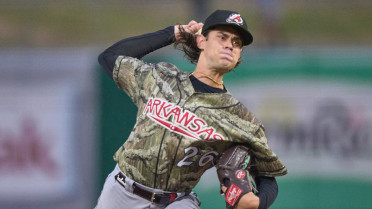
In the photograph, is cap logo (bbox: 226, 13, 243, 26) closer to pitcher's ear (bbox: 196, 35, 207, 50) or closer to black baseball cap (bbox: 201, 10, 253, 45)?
black baseball cap (bbox: 201, 10, 253, 45)

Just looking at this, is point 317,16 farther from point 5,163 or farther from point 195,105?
point 195,105

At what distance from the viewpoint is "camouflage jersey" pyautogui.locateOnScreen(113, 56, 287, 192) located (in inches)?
144

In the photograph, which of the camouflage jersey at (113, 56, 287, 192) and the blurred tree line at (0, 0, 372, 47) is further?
the blurred tree line at (0, 0, 372, 47)

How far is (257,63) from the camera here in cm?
682

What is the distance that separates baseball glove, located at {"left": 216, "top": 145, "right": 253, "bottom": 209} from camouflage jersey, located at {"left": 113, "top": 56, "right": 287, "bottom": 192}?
8cm

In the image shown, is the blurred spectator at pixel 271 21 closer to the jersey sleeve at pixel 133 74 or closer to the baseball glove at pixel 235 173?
the jersey sleeve at pixel 133 74

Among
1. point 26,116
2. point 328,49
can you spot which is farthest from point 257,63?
point 26,116

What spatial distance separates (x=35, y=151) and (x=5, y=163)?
0.34 metres

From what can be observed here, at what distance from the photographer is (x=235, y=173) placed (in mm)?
3566

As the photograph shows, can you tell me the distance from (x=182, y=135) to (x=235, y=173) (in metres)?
0.37

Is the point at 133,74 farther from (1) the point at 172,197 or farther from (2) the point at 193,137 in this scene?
(1) the point at 172,197

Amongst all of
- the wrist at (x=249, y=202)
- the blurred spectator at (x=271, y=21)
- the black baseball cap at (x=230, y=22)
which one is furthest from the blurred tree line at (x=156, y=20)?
the wrist at (x=249, y=202)

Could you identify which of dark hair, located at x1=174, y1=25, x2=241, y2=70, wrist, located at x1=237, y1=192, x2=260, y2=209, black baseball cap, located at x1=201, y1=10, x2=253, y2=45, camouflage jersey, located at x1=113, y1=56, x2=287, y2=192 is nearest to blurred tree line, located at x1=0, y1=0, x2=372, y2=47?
dark hair, located at x1=174, y1=25, x2=241, y2=70

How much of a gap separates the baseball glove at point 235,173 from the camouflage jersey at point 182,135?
79 mm
